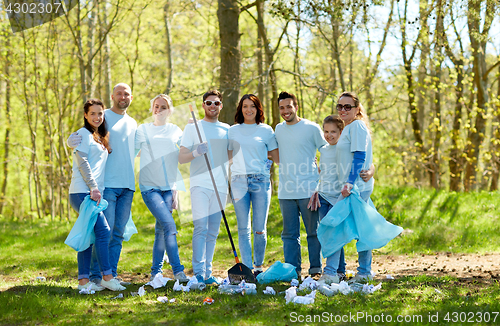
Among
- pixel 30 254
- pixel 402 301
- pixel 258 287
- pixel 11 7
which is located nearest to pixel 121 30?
pixel 11 7

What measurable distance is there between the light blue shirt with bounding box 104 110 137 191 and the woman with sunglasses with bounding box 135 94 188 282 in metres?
0.11

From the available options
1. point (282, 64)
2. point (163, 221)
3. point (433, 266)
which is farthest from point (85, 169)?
point (282, 64)

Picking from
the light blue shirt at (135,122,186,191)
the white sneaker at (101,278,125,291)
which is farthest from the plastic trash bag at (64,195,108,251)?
the light blue shirt at (135,122,186,191)

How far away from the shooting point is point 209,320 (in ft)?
12.2

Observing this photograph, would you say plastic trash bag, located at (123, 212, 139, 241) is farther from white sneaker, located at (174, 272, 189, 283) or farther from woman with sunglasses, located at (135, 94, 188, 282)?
white sneaker, located at (174, 272, 189, 283)

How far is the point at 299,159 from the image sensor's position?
502 cm

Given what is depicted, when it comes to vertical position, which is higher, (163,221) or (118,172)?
(118,172)

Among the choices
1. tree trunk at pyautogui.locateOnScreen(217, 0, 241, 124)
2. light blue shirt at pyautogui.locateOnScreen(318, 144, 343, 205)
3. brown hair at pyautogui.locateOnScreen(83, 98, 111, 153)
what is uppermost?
tree trunk at pyautogui.locateOnScreen(217, 0, 241, 124)

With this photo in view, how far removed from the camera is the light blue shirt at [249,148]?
495cm

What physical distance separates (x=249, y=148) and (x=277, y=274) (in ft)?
4.62

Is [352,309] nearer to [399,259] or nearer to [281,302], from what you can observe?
[281,302]

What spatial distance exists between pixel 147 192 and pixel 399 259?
4.10 meters

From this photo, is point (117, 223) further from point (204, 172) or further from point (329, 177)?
point (329, 177)

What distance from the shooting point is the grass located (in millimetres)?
3773
